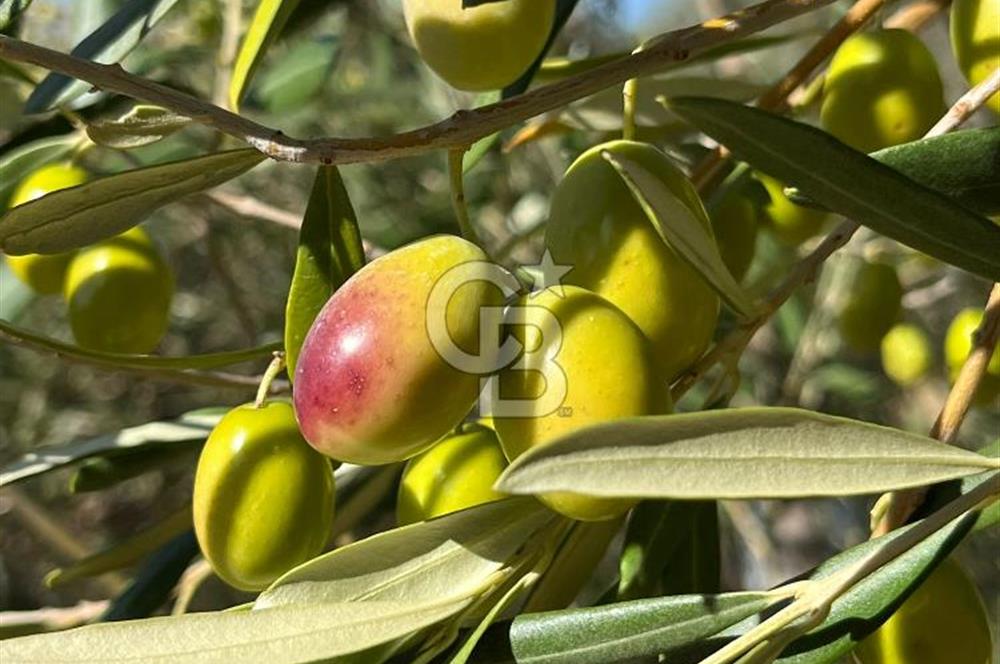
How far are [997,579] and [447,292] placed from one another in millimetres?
2688

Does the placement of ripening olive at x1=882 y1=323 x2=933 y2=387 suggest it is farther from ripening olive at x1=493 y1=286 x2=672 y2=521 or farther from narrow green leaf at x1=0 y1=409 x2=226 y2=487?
ripening olive at x1=493 y1=286 x2=672 y2=521

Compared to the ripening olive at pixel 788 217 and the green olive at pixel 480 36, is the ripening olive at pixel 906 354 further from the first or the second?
the green olive at pixel 480 36

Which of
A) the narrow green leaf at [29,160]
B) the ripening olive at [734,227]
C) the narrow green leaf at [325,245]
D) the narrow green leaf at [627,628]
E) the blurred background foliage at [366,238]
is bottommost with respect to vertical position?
the blurred background foliage at [366,238]

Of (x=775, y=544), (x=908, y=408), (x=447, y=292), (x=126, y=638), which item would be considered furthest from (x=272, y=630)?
(x=908, y=408)

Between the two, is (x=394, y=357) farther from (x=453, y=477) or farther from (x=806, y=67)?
(x=806, y=67)

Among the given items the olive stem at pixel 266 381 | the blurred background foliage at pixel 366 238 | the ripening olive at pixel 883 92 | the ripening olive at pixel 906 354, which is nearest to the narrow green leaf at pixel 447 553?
the olive stem at pixel 266 381

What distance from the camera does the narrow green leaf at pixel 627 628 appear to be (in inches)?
25.4

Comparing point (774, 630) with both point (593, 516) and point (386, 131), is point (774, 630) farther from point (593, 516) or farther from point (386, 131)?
point (386, 131)

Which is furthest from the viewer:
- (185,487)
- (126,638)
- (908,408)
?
(185,487)

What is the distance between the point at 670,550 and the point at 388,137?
352mm

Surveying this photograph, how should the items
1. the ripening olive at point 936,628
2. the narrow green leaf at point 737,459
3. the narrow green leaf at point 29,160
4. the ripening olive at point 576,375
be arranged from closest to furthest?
the narrow green leaf at point 737,459
the ripening olive at point 576,375
the ripening olive at point 936,628
the narrow green leaf at point 29,160

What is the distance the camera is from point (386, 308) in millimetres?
609

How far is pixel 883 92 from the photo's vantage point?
86 centimetres

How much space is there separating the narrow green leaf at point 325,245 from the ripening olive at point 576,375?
169 mm
